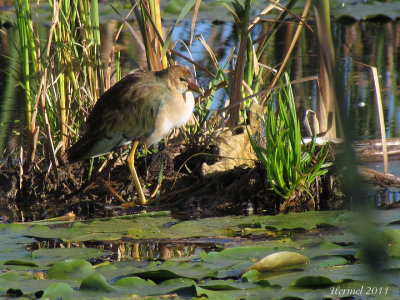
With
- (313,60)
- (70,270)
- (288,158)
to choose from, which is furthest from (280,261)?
(313,60)

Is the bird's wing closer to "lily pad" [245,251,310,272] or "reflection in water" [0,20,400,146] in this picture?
"reflection in water" [0,20,400,146]

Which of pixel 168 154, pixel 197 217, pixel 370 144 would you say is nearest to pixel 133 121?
pixel 168 154

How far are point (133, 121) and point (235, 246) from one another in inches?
57.7

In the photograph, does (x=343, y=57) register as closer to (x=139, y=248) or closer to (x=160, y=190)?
(x=160, y=190)

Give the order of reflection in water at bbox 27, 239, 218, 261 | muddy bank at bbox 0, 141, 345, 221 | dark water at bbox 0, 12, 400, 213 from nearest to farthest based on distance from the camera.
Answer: reflection in water at bbox 27, 239, 218, 261 < muddy bank at bbox 0, 141, 345, 221 < dark water at bbox 0, 12, 400, 213

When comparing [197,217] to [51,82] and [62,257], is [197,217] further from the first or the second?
[51,82]

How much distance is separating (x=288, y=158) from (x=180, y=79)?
1.00m

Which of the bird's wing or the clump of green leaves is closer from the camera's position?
the clump of green leaves

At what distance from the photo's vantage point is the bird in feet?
13.1

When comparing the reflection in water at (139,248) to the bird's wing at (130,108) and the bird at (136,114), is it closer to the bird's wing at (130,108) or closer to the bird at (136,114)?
the bird at (136,114)

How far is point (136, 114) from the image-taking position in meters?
4.04

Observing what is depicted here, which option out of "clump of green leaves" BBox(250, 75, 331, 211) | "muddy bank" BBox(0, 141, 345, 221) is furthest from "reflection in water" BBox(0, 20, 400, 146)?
"clump of green leaves" BBox(250, 75, 331, 211)

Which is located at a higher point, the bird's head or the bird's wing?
the bird's head

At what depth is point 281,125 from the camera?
3.71 m
